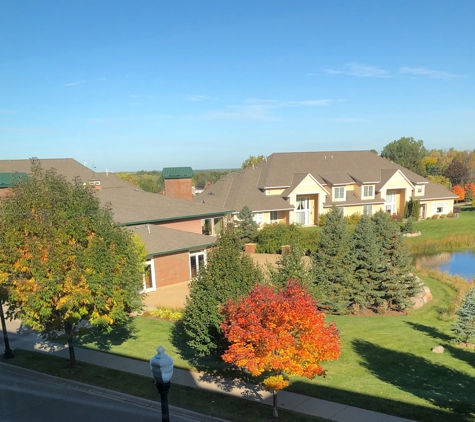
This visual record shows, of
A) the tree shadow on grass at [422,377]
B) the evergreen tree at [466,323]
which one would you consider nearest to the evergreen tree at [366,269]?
the evergreen tree at [466,323]

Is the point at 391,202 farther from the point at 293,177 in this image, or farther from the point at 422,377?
the point at 422,377

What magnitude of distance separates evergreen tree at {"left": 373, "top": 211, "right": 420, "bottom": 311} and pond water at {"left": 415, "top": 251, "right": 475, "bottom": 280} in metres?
9.18

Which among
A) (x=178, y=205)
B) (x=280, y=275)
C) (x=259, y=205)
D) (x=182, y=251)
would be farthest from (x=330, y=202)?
(x=280, y=275)

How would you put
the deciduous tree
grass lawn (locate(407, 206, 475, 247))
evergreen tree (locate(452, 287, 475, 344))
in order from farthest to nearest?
the deciduous tree → grass lawn (locate(407, 206, 475, 247)) → evergreen tree (locate(452, 287, 475, 344))

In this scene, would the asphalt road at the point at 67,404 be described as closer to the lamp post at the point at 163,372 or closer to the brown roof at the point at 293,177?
the lamp post at the point at 163,372

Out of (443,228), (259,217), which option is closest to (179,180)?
(259,217)

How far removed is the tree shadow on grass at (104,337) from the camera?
51.9 ft

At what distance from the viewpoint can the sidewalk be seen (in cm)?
1016

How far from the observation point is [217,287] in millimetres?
12773

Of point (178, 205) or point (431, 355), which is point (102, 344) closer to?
point (431, 355)

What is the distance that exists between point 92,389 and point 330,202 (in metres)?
42.5

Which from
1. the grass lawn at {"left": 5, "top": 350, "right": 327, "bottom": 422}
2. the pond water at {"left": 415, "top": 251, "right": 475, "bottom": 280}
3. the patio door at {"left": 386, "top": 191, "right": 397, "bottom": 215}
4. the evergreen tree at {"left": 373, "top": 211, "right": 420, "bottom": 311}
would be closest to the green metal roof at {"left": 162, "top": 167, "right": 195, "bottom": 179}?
the evergreen tree at {"left": 373, "top": 211, "right": 420, "bottom": 311}

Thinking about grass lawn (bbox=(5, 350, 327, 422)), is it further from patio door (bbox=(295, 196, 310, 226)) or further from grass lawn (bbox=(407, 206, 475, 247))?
patio door (bbox=(295, 196, 310, 226))

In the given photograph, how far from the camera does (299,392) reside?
38.0 ft
